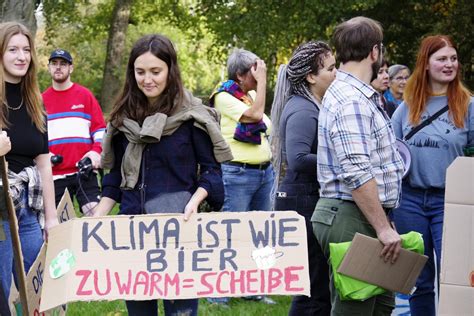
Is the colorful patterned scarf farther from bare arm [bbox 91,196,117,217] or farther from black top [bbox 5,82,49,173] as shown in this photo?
bare arm [bbox 91,196,117,217]

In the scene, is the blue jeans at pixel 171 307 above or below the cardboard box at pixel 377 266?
below

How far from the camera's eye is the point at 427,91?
18.4 feet

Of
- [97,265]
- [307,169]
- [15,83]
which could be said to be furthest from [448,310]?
[15,83]

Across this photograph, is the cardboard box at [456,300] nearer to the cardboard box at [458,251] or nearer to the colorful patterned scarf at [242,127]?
the cardboard box at [458,251]

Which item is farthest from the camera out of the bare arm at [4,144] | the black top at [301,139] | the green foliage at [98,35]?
the green foliage at [98,35]

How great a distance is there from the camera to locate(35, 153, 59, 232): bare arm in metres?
4.86

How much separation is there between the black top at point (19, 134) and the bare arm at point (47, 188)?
9 centimetres

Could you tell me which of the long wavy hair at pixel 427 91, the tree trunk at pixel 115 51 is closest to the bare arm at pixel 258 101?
the long wavy hair at pixel 427 91

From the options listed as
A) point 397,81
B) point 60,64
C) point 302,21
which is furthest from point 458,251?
point 302,21

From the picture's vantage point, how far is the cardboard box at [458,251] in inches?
164

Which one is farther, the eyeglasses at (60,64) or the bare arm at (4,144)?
the eyeglasses at (60,64)

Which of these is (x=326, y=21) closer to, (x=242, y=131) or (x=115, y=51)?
(x=115, y=51)

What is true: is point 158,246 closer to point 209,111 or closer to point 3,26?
point 209,111

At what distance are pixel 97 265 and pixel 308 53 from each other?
1965 mm
